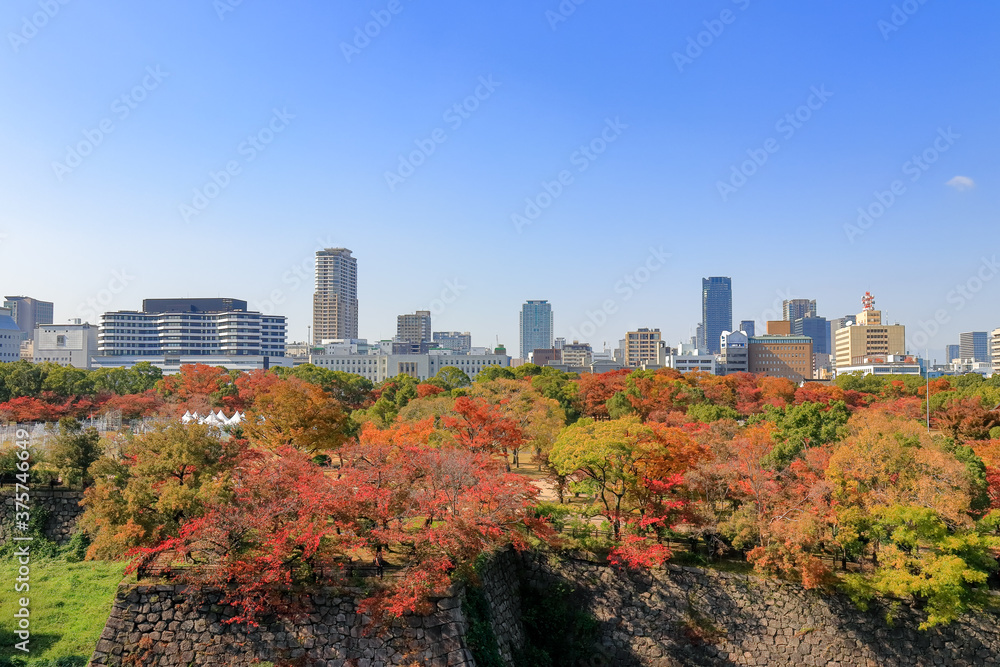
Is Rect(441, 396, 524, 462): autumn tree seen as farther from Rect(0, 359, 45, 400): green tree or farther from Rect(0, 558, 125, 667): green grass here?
Rect(0, 359, 45, 400): green tree

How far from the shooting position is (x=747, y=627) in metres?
19.8

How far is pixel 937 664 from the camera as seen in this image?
19078mm

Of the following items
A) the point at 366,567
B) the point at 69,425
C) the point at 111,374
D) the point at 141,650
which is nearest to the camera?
the point at 141,650

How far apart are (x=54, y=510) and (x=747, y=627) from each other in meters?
24.7

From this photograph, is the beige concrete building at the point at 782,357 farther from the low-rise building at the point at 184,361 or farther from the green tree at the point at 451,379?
the low-rise building at the point at 184,361

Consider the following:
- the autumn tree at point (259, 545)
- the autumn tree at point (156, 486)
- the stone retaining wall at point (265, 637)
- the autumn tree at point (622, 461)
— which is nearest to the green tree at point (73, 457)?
the autumn tree at point (156, 486)

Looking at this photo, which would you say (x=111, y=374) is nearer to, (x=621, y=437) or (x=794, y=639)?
(x=621, y=437)

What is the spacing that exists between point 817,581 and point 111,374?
6004 cm

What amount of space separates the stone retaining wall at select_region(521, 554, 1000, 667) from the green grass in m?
14.3

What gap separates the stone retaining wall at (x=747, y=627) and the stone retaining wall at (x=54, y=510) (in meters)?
18.4

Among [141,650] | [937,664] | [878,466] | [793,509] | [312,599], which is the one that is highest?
[878,466]

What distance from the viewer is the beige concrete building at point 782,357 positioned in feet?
425

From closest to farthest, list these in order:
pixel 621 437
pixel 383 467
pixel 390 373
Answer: pixel 383 467 → pixel 621 437 → pixel 390 373

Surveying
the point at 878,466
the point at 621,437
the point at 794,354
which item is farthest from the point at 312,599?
the point at 794,354
